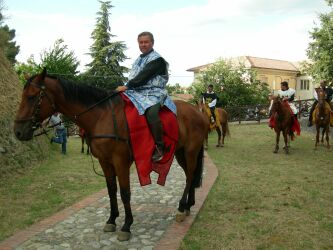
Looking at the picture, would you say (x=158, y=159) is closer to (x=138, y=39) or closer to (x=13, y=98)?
(x=138, y=39)

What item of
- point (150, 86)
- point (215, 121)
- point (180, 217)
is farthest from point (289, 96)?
point (150, 86)

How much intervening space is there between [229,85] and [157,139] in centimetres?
2751

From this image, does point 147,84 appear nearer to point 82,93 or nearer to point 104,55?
point 82,93

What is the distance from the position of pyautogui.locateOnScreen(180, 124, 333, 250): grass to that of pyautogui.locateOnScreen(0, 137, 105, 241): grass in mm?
2736

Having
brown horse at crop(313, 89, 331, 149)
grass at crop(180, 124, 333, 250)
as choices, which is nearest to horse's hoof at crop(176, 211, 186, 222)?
grass at crop(180, 124, 333, 250)

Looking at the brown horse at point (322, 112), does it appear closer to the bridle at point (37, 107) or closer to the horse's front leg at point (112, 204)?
the horse's front leg at point (112, 204)

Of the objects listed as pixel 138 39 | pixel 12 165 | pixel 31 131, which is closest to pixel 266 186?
pixel 138 39

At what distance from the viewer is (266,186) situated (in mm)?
8539

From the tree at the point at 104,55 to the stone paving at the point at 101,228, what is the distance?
36.3m

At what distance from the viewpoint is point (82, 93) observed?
5207 millimetres

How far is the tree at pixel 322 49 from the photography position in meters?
28.2

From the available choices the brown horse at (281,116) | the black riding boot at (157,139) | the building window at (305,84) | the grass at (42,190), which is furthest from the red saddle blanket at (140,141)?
the building window at (305,84)

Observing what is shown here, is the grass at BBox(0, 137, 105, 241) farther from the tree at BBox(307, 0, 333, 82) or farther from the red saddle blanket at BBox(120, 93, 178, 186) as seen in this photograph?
the tree at BBox(307, 0, 333, 82)

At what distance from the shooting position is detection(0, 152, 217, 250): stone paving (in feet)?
16.7
